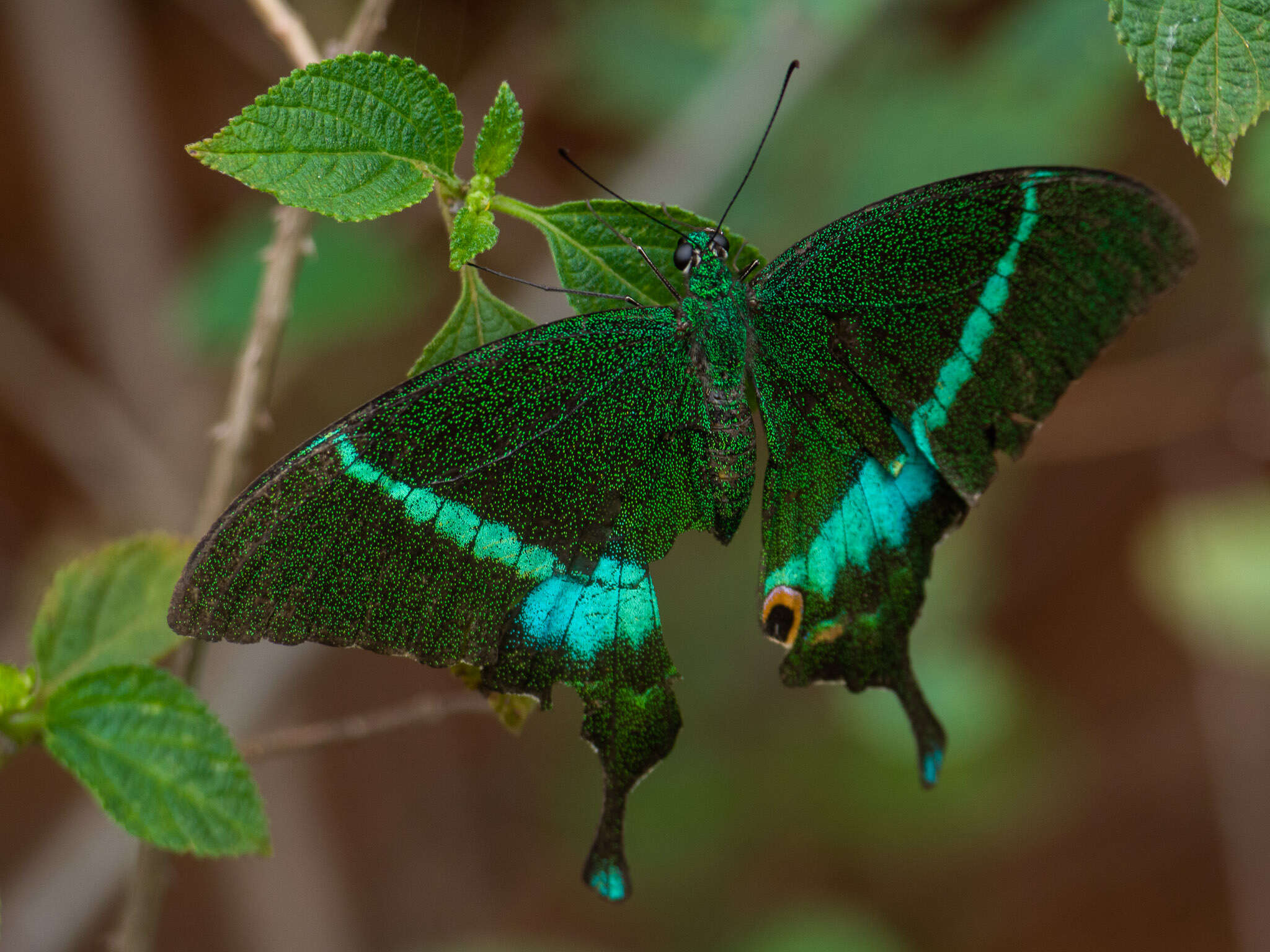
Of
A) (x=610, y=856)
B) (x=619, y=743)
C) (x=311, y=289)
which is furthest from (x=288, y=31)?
(x=311, y=289)

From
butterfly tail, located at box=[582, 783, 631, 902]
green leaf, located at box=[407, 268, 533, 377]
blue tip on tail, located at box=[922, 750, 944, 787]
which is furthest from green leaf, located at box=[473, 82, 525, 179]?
blue tip on tail, located at box=[922, 750, 944, 787]

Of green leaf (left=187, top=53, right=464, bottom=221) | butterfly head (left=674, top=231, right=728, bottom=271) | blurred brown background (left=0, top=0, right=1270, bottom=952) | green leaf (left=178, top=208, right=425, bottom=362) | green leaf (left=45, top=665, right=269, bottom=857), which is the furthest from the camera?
green leaf (left=178, top=208, right=425, bottom=362)

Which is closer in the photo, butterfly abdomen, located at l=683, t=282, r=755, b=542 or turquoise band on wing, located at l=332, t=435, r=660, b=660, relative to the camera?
turquoise band on wing, located at l=332, t=435, r=660, b=660

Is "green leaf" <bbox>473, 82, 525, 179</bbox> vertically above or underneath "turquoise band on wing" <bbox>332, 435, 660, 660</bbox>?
above

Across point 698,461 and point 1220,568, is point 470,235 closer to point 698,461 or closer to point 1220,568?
point 698,461

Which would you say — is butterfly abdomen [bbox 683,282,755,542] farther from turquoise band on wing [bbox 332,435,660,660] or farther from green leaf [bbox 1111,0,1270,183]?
green leaf [bbox 1111,0,1270,183]

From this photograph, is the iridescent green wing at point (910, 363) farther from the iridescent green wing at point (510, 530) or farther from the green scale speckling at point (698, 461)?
the iridescent green wing at point (510, 530)

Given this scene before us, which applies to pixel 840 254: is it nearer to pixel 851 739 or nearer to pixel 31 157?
pixel 851 739
